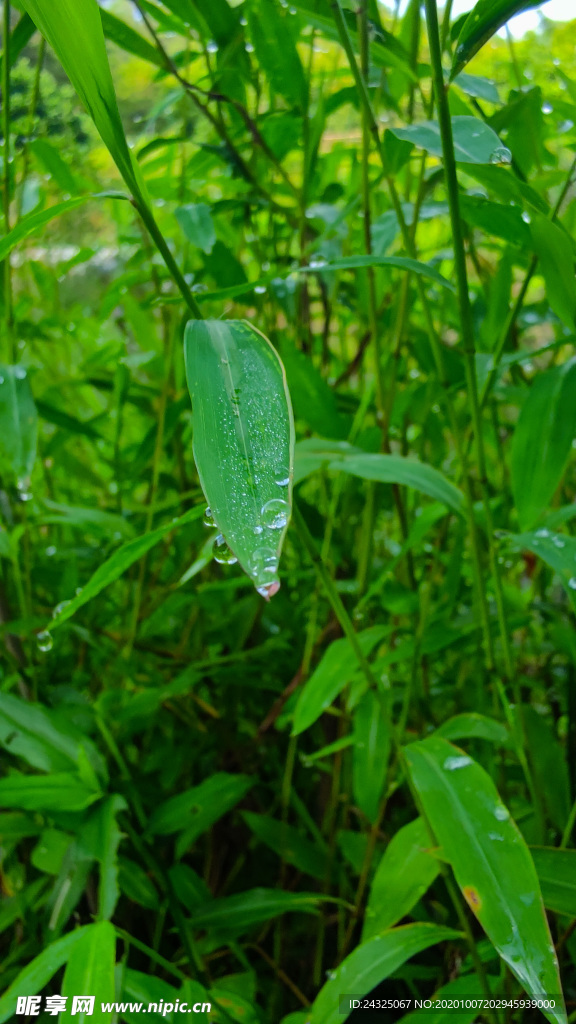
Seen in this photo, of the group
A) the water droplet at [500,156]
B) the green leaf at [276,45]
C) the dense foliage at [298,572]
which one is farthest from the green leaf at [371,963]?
the green leaf at [276,45]

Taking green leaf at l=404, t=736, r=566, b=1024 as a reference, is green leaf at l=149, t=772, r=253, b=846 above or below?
below

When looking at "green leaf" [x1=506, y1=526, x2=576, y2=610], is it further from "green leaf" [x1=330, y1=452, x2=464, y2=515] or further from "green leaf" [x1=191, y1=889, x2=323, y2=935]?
"green leaf" [x1=191, y1=889, x2=323, y2=935]

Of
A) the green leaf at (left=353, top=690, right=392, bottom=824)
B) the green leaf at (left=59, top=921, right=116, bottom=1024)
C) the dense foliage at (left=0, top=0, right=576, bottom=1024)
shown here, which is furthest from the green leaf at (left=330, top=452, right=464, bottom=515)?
the green leaf at (left=59, top=921, right=116, bottom=1024)

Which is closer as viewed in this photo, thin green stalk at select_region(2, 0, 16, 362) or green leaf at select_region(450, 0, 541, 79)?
green leaf at select_region(450, 0, 541, 79)

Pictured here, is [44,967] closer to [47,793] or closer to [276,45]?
[47,793]

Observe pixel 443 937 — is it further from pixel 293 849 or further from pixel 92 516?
pixel 92 516

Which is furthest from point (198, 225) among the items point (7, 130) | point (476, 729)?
point (476, 729)
